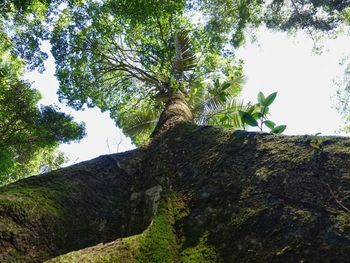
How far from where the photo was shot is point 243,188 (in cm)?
276

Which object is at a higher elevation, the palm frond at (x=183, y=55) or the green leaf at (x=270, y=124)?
the palm frond at (x=183, y=55)

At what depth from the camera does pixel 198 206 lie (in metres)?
2.85

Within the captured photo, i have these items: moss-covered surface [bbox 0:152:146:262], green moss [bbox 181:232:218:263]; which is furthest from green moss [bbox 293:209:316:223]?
moss-covered surface [bbox 0:152:146:262]

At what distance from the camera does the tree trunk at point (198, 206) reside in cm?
227

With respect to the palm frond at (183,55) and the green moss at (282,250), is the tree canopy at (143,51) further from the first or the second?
the green moss at (282,250)

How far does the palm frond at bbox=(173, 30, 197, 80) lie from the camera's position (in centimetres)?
894

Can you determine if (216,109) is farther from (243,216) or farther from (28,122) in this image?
(243,216)

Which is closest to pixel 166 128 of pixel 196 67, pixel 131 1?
pixel 131 1

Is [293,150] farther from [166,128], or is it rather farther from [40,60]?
[40,60]

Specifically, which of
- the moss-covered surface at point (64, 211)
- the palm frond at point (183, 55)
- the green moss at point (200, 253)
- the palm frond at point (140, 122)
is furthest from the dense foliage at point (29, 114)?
the green moss at point (200, 253)

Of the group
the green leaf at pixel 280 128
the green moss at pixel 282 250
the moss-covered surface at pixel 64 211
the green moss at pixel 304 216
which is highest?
the green leaf at pixel 280 128

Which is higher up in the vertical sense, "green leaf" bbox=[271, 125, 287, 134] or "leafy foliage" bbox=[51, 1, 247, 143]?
"leafy foliage" bbox=[51, 1, 247, 143]

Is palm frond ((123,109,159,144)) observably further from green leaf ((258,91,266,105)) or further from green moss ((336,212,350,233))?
green moss ((336,212,350,233))

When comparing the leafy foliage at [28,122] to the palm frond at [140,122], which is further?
the palm frond at [140,122]
